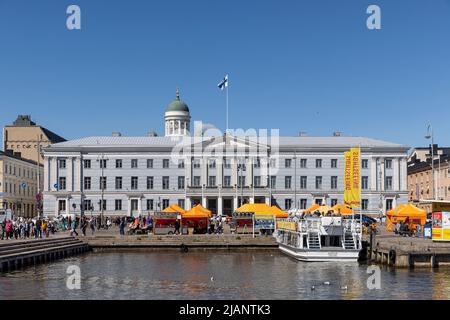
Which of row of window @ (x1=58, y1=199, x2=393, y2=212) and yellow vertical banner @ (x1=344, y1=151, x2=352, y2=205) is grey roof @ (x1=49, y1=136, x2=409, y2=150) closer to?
row of window @ (x1=58, y1=199, x2=393, y2=212)

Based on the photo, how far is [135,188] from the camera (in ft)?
355

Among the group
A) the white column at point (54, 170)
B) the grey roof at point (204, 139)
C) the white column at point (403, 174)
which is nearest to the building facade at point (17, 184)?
the white column at point (54, 170)

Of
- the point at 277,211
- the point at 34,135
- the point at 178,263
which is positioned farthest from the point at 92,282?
the point at 34,135

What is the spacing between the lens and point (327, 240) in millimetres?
50844

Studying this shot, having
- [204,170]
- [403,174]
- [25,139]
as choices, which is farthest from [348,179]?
[25,139]

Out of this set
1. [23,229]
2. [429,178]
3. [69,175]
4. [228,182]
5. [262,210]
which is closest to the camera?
[23,229]

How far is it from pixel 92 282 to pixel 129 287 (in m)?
3.06

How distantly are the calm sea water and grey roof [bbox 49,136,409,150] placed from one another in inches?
2203

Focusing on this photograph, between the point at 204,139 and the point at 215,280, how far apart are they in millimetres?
67330

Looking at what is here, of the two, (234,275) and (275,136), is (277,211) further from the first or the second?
(275,136)

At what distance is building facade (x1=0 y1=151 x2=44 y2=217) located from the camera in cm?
11575

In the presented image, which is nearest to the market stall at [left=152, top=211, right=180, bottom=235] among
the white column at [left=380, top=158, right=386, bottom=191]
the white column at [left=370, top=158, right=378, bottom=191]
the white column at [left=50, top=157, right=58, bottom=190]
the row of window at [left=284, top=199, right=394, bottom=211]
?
the row of window at [left=284, top=199, right=394, bottom=211]

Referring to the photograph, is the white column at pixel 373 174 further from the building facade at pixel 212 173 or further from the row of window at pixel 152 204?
the row of window at pixel 152 204

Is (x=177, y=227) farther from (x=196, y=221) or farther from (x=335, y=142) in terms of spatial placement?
(x=335, y=142)
